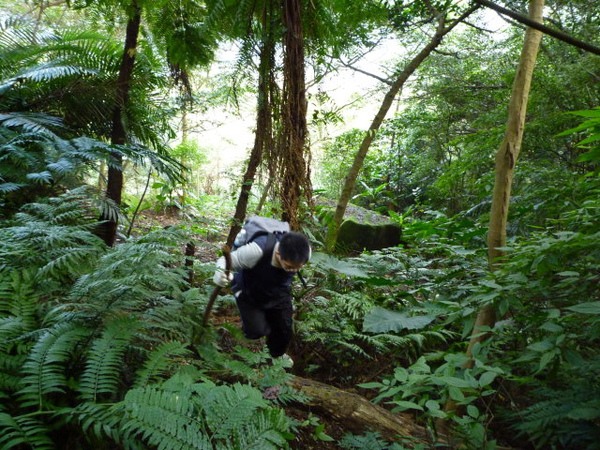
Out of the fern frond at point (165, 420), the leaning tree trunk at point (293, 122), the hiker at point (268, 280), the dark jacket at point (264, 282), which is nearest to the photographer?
the fern frond at point (165, 420)

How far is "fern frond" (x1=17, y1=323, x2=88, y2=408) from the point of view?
1.63 metres

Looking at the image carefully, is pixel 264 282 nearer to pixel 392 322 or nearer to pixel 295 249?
pixel 295 249

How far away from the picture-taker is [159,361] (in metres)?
1.91

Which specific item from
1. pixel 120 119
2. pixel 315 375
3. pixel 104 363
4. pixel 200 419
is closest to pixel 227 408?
pixel 200 419

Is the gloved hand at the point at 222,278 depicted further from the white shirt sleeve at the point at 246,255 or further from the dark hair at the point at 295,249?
the dark hair at the point at 295,249

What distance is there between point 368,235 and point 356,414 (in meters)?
4.75

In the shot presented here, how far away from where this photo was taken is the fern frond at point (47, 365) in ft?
5.35

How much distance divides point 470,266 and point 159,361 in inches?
124

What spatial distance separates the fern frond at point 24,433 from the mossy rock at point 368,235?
5.78 m

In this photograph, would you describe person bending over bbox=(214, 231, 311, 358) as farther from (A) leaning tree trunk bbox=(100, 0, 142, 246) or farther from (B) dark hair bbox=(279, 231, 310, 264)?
(A) leaning tree trunk bbox=(100, 0, 142, 246)

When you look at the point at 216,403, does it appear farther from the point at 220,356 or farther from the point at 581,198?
the point at 581,198

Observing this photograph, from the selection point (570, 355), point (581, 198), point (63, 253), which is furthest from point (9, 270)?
point (581, 198)

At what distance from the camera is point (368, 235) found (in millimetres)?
7004

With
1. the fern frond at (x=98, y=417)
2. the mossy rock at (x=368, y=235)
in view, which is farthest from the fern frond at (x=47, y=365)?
the mossy rock at (x=368, y=235)
